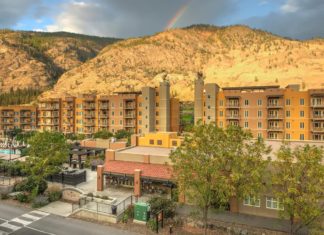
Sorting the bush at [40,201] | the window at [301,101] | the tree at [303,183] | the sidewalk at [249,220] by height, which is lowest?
the sidewalk at [249,220]

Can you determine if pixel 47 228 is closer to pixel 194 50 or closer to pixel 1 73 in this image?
pixel 194 50

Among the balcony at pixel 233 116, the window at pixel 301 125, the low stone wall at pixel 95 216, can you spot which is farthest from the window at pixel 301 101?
the low stone wall at pixel 95 216

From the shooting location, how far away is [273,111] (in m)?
61.5

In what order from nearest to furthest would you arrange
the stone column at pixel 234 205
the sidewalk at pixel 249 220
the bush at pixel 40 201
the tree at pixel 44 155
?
the sidewalk at pixel 249 220 → the stone column at pixel 234 205 → the bush at pixel 40 201 → the tree at pixel 44 155

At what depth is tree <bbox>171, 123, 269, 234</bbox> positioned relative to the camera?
20.8 m

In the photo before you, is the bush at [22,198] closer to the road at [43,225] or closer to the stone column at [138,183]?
the road at [43,225]

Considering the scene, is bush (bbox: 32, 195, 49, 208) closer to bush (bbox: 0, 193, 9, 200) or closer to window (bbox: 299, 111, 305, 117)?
bush (bbox: 0, 193, 9, 200)

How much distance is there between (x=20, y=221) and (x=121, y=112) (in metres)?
52.7

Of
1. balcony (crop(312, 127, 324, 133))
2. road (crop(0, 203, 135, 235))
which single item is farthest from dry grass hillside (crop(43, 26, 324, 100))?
road (crop(0, 203, 135, 235))

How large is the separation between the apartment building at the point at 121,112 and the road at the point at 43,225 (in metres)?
47.7

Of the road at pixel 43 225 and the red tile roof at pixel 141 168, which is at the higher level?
the red tile roof at pixel 141 168

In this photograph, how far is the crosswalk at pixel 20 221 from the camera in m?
24.3


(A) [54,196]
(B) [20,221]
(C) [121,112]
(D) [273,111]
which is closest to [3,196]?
(A) [54,196]

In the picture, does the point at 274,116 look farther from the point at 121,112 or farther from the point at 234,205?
the point at 121,112
